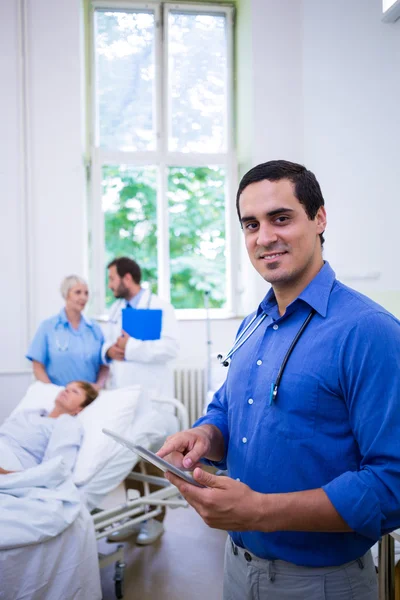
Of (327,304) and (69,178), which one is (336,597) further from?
(69,178)

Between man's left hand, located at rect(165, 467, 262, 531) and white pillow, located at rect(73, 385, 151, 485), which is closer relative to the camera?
man's left hand, located at rect(165, 467, 262, 531)

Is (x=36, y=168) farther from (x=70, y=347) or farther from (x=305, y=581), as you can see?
(x=305, y=581)

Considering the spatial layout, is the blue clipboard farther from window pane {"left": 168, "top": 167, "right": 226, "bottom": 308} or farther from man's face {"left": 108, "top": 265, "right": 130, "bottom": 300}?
window pane {"left": 168, "top": 167, "right": 226, "bottom": 308}

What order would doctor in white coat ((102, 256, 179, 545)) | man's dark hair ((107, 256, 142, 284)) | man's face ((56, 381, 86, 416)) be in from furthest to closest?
man's dark hair ((107, 256, 142, 284)) → doctor in white coat ((102, 256, 179, 545)) → man's face ((56, 381, 86, 416))

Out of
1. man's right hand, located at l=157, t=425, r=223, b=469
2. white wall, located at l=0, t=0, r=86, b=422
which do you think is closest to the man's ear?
man's right hand, located at l=157, t=425, r=223, b=469

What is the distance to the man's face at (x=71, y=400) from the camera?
3.04 meters

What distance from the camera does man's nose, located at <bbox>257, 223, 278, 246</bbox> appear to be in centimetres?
101

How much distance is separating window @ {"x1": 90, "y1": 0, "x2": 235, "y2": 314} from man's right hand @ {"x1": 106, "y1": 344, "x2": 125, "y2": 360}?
1593mm

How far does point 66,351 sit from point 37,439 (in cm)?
100

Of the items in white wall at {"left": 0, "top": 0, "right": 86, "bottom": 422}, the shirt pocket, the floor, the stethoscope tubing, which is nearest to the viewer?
the shirt pocket

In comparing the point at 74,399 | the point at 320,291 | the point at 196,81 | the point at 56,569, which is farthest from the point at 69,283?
the point at 320,291

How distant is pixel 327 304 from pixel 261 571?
53 cm

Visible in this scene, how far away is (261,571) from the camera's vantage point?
1.03 meters

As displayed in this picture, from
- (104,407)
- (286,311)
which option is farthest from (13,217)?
(286,311)
